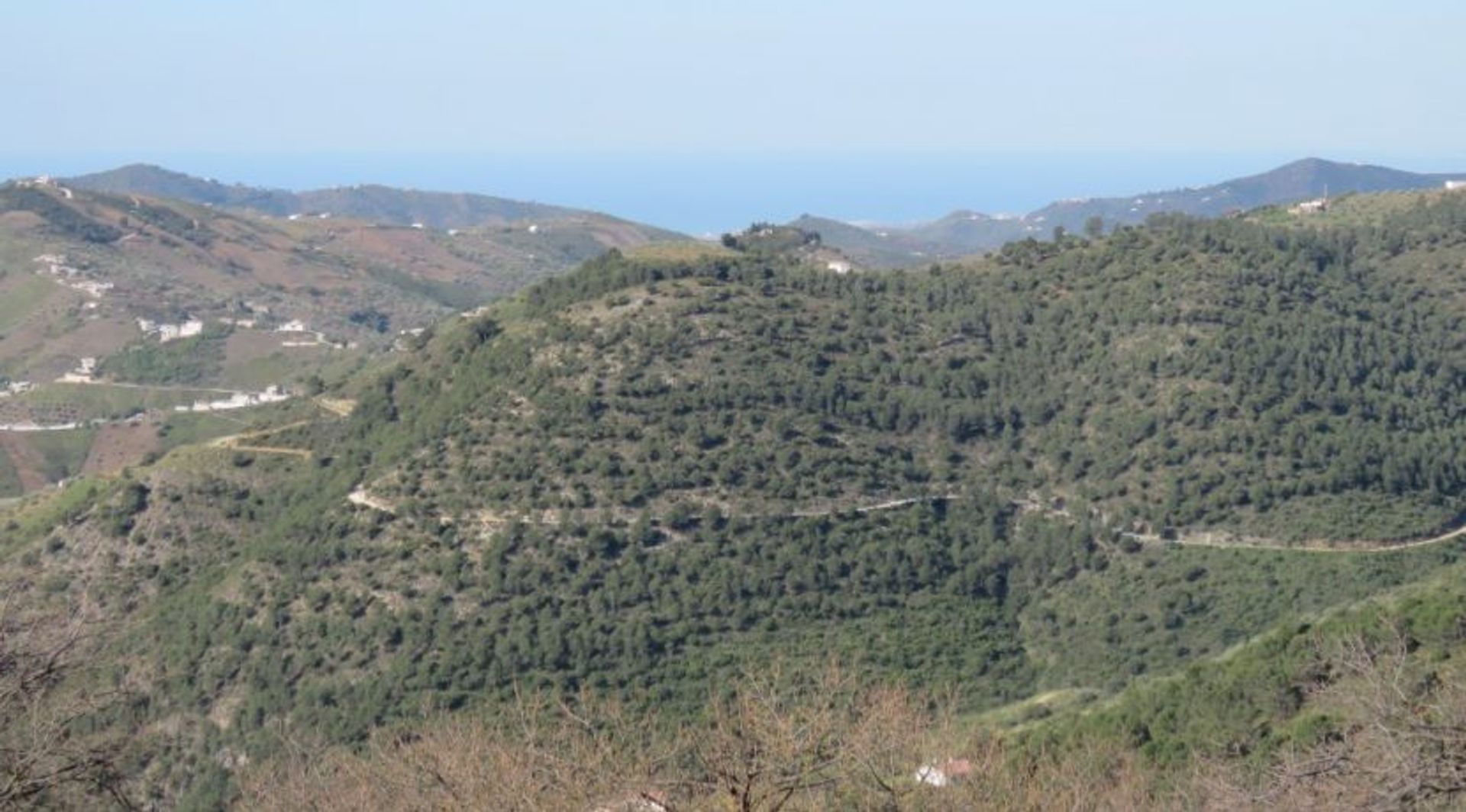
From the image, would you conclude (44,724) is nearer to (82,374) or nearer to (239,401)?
(239,401)

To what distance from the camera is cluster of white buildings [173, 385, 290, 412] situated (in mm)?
66312

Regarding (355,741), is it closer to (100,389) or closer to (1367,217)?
(1367,217)

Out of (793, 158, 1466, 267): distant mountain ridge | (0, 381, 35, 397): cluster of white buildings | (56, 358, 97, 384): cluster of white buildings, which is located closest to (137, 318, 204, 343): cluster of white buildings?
(56, 358, 97, 384): cluster of white buildings

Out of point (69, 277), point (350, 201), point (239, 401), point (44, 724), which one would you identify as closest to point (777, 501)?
point (44, 724)

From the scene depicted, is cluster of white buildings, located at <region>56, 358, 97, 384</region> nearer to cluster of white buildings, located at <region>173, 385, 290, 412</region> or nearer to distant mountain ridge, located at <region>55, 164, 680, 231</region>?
cluster of white buildings, located at <region>173, 385, 290, 412</region>

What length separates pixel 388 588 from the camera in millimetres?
31344

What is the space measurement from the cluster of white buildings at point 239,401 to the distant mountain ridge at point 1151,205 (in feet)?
210

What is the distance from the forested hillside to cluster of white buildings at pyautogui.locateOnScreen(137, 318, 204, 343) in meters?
44.7

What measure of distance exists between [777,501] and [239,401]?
144ft

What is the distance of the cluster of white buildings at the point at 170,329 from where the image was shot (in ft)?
280

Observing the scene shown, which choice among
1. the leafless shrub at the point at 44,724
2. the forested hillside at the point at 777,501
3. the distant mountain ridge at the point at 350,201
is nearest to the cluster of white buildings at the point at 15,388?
the forested hillside at the point at 777,501

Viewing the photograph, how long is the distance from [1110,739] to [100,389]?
6324 centimetres

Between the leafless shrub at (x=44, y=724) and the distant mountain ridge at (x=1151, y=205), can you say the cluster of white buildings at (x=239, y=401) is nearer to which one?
the leafless shrub at (x=44, y=724)

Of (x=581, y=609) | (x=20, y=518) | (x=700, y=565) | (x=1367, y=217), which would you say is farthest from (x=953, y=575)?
(x=1367, y=217)
